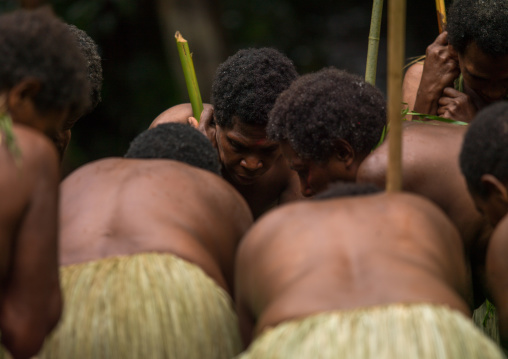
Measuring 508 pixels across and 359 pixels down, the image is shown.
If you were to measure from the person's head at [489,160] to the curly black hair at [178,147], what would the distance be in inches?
36.7

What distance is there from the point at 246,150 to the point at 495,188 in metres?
1.45

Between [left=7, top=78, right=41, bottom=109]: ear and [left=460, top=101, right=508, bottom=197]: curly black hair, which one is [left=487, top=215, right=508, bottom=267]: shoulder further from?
[left=7, top=78, right=41, bottom=109]: ear

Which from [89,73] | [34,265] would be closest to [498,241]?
[34,265]

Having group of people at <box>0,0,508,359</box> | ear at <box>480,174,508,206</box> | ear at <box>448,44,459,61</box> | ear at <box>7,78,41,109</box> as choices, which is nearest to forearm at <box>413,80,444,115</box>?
ear at <box>448,44,459,61</box>

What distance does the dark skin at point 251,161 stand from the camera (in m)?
3.78

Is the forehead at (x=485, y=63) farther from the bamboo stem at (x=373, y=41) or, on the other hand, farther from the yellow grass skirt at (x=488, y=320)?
the yellow grass skirt at (x=488, y=320)

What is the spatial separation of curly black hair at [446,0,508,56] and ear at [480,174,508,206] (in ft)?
3.76

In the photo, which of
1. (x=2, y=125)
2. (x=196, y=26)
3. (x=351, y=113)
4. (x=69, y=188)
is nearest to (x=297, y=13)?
(x=196, y=26)

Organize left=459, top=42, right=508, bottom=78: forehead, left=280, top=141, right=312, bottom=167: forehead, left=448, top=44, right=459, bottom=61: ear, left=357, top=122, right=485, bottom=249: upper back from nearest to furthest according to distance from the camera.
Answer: left=357, top=122, right=485, bottom=249: upper back → left=280, top=141, right=312, bottom=167: forehead → left=459, top=42, right=508, bottom=78: forehead → left=448, top=44, right=459, bottom=61: ear

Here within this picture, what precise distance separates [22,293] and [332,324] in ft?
2.58

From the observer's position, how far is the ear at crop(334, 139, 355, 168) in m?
3.22

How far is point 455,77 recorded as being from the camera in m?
3.91

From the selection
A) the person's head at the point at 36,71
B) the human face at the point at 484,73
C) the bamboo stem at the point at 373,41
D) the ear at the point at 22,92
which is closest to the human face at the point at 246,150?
the bamboo stem at the point at 373,41

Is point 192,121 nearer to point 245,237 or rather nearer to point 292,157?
point 292,157
